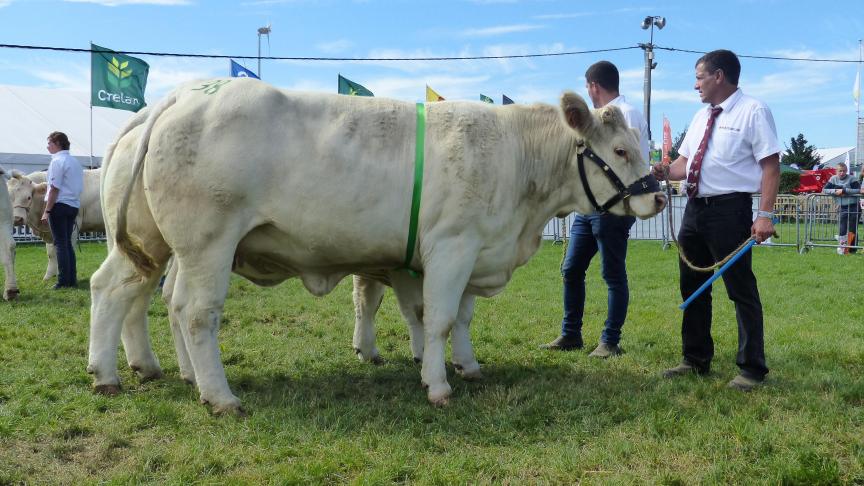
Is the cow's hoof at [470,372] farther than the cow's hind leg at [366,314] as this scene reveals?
No

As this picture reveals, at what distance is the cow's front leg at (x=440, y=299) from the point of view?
514cm

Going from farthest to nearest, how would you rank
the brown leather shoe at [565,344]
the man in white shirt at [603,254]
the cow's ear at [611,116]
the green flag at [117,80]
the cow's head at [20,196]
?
the green flag at [117,80]
the cow's head at [20,196]
the brown leather shoe at [565,344]
the man in white shirt at [603,254]
the cow's ear at [611,116]

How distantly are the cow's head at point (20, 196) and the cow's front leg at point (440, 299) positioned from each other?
1017 cm

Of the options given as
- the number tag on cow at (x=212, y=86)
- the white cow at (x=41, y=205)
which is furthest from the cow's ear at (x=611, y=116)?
the white cow at (x=41, y=205)

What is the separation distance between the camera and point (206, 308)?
491cm

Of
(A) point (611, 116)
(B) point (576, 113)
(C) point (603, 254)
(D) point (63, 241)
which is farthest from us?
(D) point (63, 241)

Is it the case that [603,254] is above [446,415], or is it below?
above

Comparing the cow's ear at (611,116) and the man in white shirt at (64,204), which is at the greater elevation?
the cow's ear at (611,116)

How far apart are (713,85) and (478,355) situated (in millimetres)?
3029

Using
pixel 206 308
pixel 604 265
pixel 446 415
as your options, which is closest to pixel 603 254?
pixel 604 265

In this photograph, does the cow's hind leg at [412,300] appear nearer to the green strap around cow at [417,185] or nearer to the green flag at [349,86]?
the green strap around cow at [417,185]

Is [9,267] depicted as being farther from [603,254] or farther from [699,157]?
[699,157]

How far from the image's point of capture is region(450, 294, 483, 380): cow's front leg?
598cm

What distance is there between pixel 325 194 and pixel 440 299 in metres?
1.05
